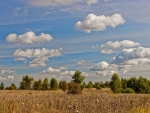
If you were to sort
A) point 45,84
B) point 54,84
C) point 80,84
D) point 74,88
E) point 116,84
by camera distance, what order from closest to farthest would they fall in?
point 74,88
point 80,84
point 116,84
point 54,84
point 45,84

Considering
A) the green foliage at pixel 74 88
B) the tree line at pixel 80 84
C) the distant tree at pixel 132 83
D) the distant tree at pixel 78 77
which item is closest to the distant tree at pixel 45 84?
the tree line at pixel 80 84

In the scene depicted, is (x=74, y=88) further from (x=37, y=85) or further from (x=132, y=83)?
(x=37, y=85)

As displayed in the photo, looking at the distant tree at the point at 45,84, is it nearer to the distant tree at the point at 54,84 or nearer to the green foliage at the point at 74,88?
the distant tree at the point at 54,84

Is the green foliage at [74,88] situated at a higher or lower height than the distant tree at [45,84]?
lower

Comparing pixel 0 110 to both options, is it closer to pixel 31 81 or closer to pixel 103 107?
pixel 103 107

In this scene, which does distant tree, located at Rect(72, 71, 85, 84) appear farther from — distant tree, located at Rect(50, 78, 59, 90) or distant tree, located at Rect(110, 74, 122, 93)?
distant tree, located at Rect(50, 78, 59, 90)

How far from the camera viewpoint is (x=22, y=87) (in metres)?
81.9

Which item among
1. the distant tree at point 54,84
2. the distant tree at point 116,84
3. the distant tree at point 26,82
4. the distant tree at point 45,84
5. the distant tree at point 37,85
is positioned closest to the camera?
the distant tree at point 116,84

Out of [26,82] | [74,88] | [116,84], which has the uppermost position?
[26,82]

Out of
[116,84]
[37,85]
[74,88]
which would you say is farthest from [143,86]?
[37,85]

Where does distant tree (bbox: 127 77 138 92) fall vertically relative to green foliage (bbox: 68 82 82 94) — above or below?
above

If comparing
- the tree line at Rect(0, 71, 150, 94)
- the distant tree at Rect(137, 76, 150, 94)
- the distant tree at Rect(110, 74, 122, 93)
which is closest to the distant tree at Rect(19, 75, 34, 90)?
the tree line at Rect(0, 71, 150, 94)

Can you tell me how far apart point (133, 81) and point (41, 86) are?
89.7 ft

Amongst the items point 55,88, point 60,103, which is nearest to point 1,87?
point 55,88
